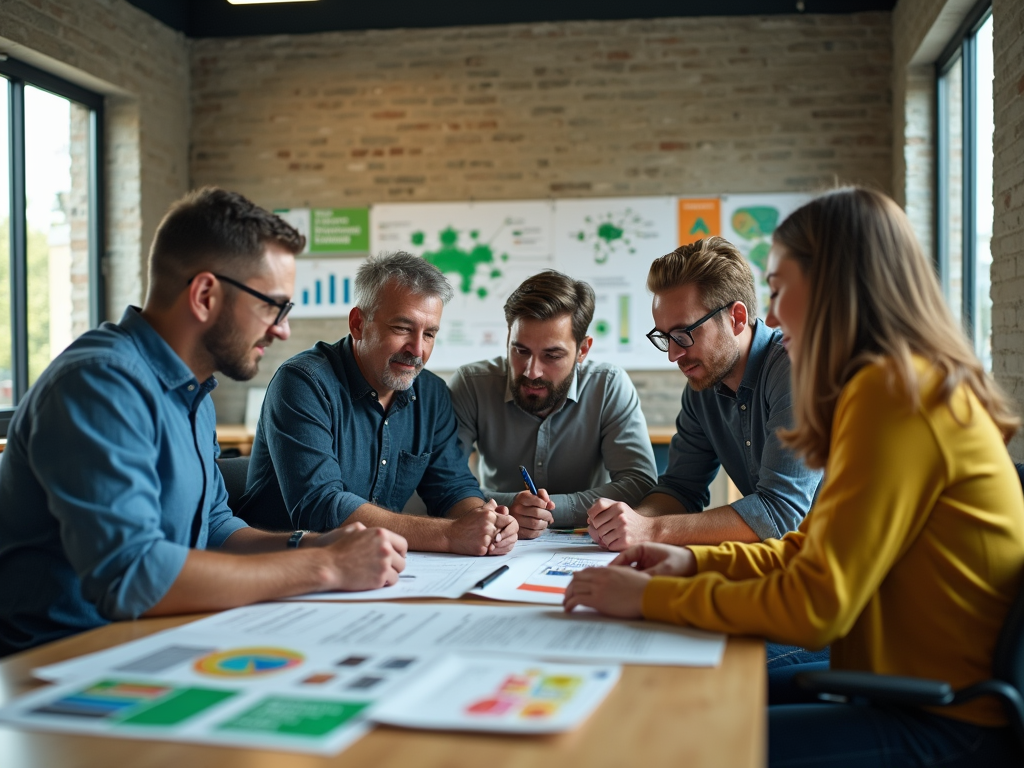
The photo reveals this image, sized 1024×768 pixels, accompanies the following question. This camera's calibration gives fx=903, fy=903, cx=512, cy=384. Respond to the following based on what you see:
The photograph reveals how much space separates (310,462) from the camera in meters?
2.33

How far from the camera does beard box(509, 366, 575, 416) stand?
9.52 ft

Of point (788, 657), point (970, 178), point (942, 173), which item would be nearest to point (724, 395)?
point (788, 657)

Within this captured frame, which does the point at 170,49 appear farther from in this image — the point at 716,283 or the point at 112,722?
the point at 112,722

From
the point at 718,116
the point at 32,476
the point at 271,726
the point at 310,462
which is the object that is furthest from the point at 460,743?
the point at 718,116

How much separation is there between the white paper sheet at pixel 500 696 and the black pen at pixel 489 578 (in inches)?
18.3

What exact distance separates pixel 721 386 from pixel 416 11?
4566mm

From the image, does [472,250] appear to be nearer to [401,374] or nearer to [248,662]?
[401,374]

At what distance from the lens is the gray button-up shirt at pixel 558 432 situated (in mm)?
2945

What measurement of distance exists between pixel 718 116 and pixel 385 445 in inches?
168

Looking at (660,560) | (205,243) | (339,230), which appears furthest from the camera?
(339,230)

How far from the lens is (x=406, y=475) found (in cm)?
270

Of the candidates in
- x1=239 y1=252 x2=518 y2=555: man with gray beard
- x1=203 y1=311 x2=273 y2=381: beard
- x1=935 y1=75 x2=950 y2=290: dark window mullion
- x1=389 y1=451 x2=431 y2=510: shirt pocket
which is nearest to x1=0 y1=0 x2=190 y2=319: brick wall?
x1=239 y1=252 x2=518 y2=555: man with gray beard

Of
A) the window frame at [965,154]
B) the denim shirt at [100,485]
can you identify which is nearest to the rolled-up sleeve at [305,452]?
the denim shirt at [100,485]

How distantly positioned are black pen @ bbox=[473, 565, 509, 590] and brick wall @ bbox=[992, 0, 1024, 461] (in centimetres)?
216
